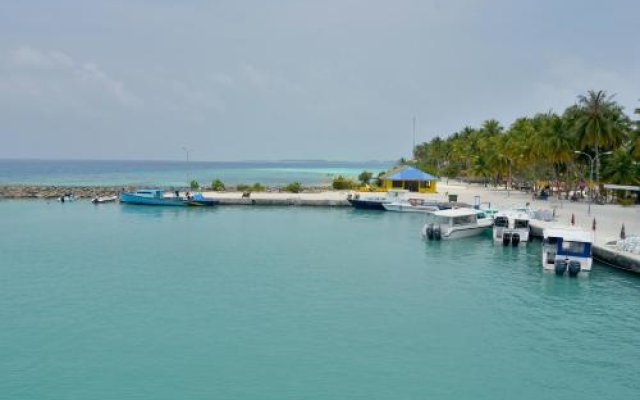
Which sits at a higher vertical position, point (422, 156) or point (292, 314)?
point (422, 156)

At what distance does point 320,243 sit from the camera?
1820 inches

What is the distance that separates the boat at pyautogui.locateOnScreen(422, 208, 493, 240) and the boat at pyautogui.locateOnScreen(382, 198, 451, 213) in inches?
624

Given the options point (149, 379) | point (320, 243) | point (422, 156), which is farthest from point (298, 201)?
point (422, 156)

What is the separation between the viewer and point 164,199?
248 feet

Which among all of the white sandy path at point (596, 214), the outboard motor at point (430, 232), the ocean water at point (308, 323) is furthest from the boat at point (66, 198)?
the outboard motor at point (430, 232)

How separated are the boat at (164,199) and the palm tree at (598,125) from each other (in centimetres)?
4811

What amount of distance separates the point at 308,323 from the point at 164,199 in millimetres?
55298

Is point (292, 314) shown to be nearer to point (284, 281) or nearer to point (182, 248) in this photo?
point (284, 281)

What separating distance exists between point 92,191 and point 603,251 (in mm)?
84123

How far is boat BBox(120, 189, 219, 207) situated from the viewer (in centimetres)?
7444

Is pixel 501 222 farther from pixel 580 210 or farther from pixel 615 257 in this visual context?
pixel 580 210

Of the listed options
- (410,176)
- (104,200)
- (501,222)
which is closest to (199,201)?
(104,200)

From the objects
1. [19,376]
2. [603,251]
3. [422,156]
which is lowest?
[19,376]

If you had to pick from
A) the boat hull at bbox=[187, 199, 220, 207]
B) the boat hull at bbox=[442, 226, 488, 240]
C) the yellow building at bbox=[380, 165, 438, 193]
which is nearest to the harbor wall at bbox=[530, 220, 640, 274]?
the boat hull at bbox=[442, 226, 488, 240]
